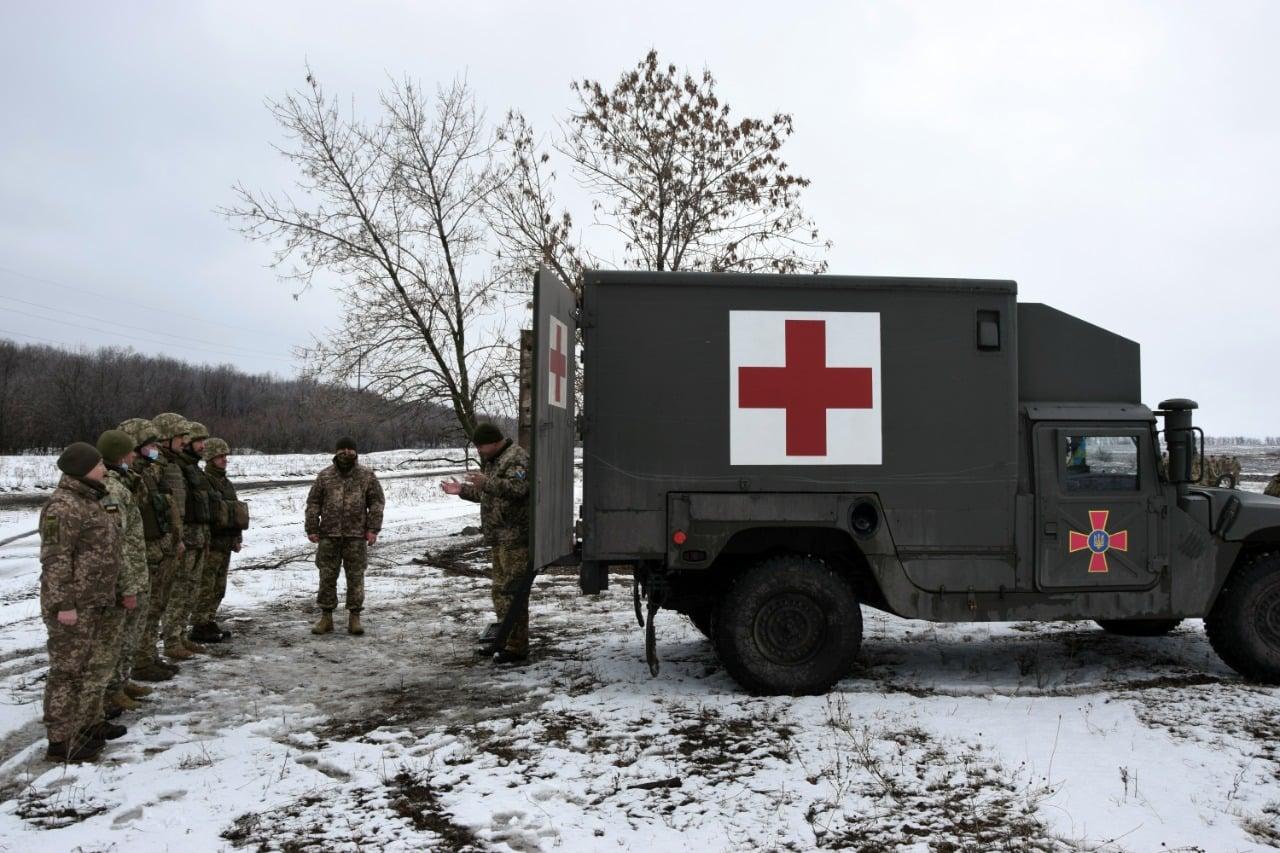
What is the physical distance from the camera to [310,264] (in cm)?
1354

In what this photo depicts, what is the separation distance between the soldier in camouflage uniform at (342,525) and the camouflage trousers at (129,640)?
7.29 ft

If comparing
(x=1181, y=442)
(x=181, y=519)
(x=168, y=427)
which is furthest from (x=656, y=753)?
(x=168, y=427)

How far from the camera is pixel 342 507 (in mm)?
8203

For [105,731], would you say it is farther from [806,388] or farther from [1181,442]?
[1181,442]

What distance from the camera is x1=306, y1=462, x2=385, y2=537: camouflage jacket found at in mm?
8195

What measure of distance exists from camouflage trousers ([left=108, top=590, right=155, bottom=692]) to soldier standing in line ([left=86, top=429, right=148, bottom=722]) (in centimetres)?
1

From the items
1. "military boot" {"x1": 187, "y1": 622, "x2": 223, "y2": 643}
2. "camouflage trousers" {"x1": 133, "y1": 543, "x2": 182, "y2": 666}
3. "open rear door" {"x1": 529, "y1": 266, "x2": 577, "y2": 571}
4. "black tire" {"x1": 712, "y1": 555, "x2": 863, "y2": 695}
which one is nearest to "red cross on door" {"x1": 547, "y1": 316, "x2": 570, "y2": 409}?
"open rear door" {"x1": 529, "y1": 266, "x2": 577, "y2": 571}

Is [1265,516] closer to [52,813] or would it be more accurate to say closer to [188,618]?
[52,813]

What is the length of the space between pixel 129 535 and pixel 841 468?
4584 millimetres

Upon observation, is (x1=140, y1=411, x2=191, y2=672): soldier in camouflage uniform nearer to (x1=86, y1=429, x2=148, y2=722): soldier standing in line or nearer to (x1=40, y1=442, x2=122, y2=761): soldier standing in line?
(x1=86, y1=429, x2=148, y2=722): soldier standing in line

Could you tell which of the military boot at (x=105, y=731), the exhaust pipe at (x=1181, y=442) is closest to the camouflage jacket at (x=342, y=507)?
the military boot at (x=105, y=731)

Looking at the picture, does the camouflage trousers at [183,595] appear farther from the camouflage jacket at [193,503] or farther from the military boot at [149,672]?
the military boot at [149,672]

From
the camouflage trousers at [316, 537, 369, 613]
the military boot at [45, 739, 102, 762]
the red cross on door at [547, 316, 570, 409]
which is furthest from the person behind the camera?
the camouflage trousers at [316, 537, 369, 613]

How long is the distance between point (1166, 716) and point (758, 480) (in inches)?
110
